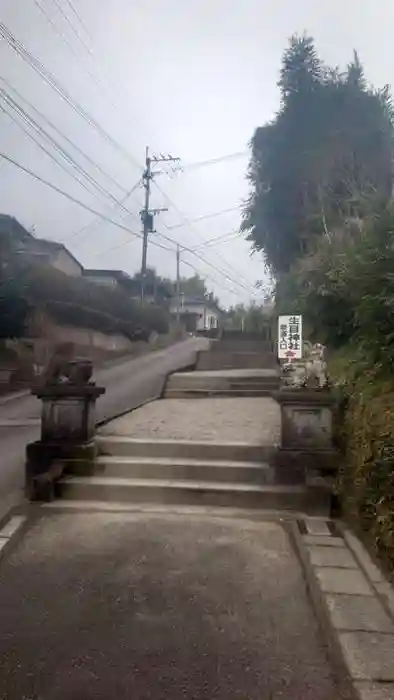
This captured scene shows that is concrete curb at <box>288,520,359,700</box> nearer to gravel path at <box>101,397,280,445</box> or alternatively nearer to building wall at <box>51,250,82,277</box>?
gravel path at <box>101,397,280,445</box>

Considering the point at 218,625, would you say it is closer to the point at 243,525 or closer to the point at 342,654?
the point at 342,654

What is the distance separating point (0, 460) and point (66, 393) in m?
1.63

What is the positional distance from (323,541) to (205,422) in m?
3.51

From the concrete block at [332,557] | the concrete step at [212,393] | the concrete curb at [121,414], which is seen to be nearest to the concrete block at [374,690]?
the concrete block at [332,557]

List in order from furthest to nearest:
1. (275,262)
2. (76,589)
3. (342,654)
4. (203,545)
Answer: (275,262), (203,545), (76,589), (342,654)

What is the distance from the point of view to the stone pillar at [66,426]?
5.49 meters

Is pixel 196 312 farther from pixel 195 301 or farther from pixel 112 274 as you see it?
pixel 112 274

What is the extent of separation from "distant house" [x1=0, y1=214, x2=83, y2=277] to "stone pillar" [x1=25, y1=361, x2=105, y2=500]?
9.19m

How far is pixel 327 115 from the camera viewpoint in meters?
14.9

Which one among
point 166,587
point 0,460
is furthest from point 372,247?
point 0,460

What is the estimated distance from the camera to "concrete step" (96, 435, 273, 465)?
5.80 meters

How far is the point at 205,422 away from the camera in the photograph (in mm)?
7602

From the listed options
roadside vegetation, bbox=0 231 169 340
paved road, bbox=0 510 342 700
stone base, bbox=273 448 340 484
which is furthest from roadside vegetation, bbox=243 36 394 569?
roadside vegetation, bbox=0 231 169 340

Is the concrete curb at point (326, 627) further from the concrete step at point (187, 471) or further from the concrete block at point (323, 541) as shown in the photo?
the concrete step at point (187, 471)
